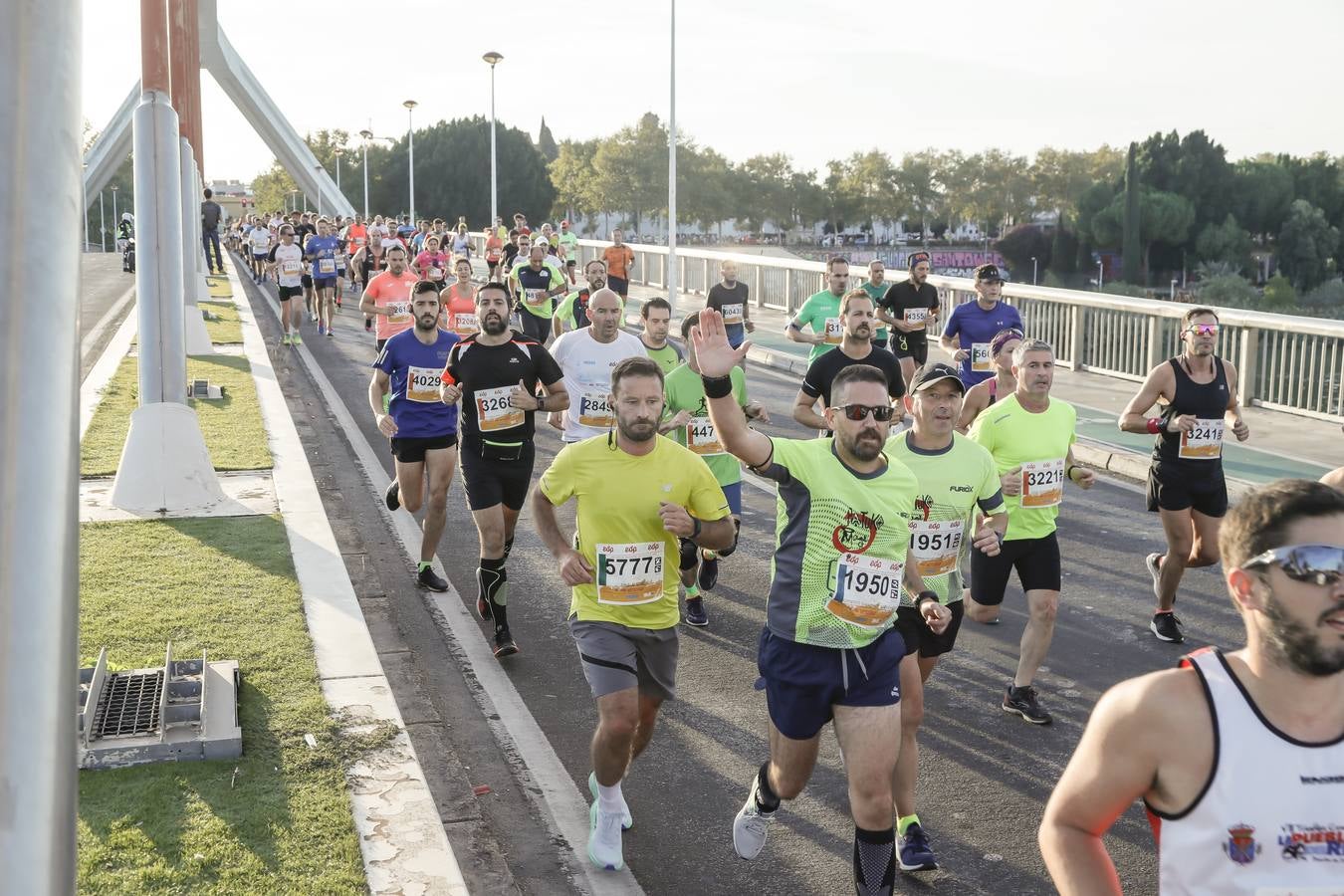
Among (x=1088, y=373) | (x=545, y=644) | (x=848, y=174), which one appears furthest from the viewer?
(x=848, y=174)

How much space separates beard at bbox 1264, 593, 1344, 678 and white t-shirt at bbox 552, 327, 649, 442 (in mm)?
7493

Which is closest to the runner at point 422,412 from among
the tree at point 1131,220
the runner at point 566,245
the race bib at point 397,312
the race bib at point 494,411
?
the race bib at point 494,411

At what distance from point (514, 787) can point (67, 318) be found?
12.9 feet

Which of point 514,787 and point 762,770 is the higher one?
point 762,770

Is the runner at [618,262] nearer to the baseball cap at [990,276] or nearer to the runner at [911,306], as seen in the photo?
the runner at [911,306]

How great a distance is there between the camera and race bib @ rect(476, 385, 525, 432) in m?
8.94

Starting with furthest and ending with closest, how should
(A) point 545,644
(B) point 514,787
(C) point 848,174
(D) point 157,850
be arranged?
(C) point 848,174 < (A) point 545,644 < (B) point 514,787 < (D) point 157,850

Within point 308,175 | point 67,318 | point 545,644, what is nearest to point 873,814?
point 67,318

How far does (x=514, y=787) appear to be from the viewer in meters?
6.36

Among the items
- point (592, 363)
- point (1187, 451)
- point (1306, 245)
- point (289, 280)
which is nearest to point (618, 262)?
point (289, 280)

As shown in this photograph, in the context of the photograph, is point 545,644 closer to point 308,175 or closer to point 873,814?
point 873,814

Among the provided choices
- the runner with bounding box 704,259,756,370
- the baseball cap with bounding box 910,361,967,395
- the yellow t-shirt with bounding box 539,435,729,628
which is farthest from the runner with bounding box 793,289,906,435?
the runner with bounding box 704,259,756,370

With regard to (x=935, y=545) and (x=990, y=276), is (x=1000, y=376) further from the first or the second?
(x=990, y=276)

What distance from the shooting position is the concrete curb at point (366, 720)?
17.5 feet
